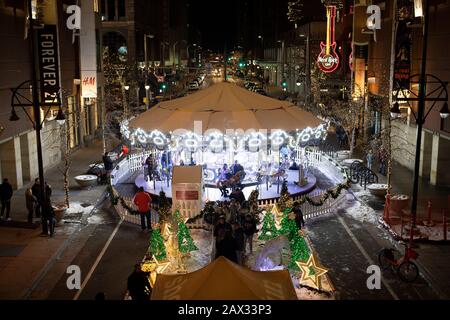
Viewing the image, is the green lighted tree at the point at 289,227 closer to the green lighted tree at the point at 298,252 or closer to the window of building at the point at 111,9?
the green lighted tree at the point at 298,252

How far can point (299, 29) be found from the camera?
240 feet

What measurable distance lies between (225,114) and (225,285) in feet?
44.9

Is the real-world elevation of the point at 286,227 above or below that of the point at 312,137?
below

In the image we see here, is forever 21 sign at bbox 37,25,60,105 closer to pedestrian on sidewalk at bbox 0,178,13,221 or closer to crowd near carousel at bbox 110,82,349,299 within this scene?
crowd near carousel at bbox 110,82,349,299

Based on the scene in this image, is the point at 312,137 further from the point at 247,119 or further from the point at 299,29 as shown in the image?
the point at 299,29

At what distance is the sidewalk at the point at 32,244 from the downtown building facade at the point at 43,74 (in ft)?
5.87

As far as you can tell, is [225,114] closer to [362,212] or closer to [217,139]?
[217,139]

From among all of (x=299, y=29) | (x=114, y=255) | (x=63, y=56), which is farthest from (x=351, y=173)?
(x=299, y=29)

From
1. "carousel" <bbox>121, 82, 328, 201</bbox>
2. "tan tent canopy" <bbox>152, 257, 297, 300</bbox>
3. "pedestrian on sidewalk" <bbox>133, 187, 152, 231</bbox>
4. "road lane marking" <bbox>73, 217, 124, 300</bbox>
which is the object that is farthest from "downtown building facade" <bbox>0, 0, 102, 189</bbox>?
"tan tent canopy" <bbox>152, 257, 297, 300</bbox>

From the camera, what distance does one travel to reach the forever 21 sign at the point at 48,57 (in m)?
25.7

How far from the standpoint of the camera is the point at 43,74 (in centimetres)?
2588

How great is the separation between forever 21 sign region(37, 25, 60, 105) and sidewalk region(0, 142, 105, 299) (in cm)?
464
